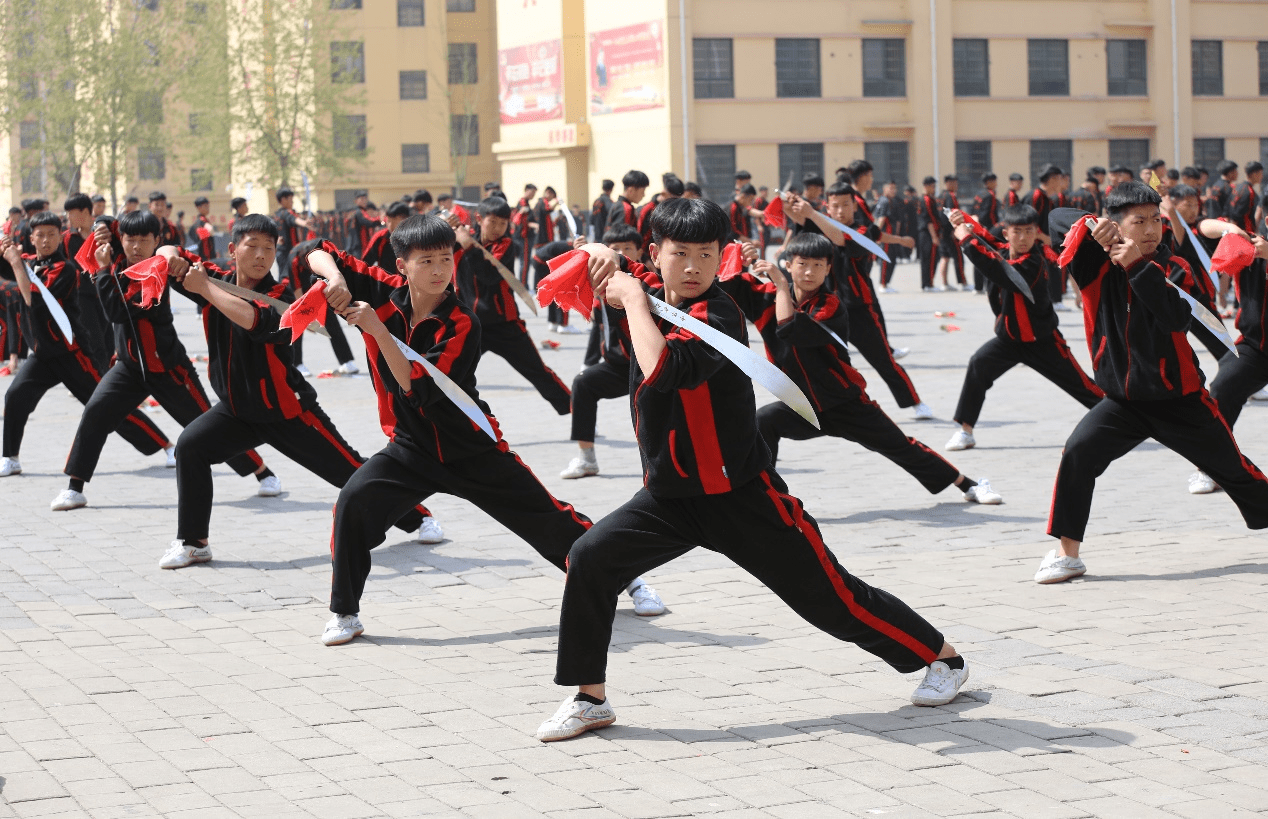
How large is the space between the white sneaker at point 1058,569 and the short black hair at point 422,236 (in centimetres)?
291

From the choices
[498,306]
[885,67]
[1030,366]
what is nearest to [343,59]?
[885,67]

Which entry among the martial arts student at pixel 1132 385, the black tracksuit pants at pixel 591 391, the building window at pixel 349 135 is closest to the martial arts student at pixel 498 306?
the black tracksuit pants at pixel 591 391

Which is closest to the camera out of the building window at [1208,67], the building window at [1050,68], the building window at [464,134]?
the building window at [1050,68]

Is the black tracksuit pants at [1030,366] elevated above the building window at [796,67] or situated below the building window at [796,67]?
below

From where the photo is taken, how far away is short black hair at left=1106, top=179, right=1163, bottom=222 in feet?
21.9

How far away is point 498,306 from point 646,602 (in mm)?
5916

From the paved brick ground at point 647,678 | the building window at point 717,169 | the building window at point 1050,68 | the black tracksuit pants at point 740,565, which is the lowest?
the paved brick ground at point 647,678

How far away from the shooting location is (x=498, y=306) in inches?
478

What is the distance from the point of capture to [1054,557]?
6.91 metres

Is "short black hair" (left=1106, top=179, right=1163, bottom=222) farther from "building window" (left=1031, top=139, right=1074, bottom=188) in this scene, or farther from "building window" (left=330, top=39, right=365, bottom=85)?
"building window" (left=330, top=39, right=365, bottom=85)

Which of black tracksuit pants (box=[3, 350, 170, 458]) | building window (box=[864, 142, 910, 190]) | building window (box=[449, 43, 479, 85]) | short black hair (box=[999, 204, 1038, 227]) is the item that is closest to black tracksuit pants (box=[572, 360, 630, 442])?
short black hair (box=[999, 204, 1038, 227])

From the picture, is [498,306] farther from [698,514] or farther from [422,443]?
[698,514]

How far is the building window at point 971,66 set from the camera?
4472cm

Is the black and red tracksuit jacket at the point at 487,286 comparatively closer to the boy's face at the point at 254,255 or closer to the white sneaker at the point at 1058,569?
the boy's face at the point at 254,255
